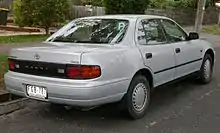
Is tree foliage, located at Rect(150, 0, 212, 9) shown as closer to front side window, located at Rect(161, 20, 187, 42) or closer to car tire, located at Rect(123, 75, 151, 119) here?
front side window, located at Rect(161, 20, 187, 42)

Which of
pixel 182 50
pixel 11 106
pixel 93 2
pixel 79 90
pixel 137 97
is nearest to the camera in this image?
pixel 79 90

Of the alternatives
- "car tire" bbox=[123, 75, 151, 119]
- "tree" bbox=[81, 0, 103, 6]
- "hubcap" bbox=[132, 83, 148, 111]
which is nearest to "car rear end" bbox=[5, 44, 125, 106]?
"car tire" bbox=[123, 75, 151, 119]

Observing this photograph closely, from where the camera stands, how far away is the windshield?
18.1 feet

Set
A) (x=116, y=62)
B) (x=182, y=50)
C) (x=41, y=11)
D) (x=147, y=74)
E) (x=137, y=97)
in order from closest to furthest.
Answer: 1. (x=116, y=62)
2. (x=137, y=97)
3. (x=147, y=74)
4. (x=182, y=50)
5. (x=41, y=11)

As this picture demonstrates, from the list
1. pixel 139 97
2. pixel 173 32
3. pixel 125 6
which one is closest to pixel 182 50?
pixel 173 32

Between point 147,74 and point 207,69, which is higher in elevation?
point 147,74

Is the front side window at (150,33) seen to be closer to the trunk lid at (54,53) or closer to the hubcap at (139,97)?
the hubcap at (139,97)

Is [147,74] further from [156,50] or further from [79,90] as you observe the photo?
[79,90]

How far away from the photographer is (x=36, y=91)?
4.96m

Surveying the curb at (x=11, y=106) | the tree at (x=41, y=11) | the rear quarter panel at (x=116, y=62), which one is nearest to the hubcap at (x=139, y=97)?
the rear quarter panel at (x=116, y=62)

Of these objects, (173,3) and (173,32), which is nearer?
(173,32)

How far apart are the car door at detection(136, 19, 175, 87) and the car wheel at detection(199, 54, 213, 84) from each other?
152 cm

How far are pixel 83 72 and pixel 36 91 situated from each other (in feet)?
2.40

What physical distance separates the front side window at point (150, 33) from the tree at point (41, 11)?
8500mm
